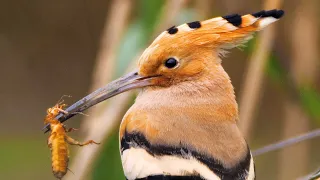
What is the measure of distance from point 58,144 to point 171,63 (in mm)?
288

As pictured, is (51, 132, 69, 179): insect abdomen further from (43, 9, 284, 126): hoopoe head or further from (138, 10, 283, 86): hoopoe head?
(138, 10, 283, 86): hoopoe head

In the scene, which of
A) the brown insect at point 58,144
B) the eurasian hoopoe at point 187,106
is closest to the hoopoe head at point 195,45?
the eurasian hoopoe at point 187,106

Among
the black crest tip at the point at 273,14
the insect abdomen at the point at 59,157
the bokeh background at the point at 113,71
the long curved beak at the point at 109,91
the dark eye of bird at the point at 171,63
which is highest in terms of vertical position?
the black crest tip at the point at 273,14

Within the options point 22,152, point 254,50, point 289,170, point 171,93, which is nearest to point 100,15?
point 22,152

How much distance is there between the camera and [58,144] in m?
1.72

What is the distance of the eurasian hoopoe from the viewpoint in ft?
5.33

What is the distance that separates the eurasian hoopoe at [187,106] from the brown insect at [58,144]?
0.03 metres

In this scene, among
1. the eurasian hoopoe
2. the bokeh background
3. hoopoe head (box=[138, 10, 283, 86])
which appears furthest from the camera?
the bokeh background

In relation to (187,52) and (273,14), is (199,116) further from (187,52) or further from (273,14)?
(273,14)

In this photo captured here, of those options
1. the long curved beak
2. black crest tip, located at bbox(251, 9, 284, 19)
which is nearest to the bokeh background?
the long curved beak

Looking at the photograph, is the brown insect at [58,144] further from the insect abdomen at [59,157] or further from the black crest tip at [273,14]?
the black crest tip at [273,14]

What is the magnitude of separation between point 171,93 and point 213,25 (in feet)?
0.54

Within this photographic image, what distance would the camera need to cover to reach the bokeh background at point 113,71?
2094 mm

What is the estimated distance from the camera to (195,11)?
7.50 feet
